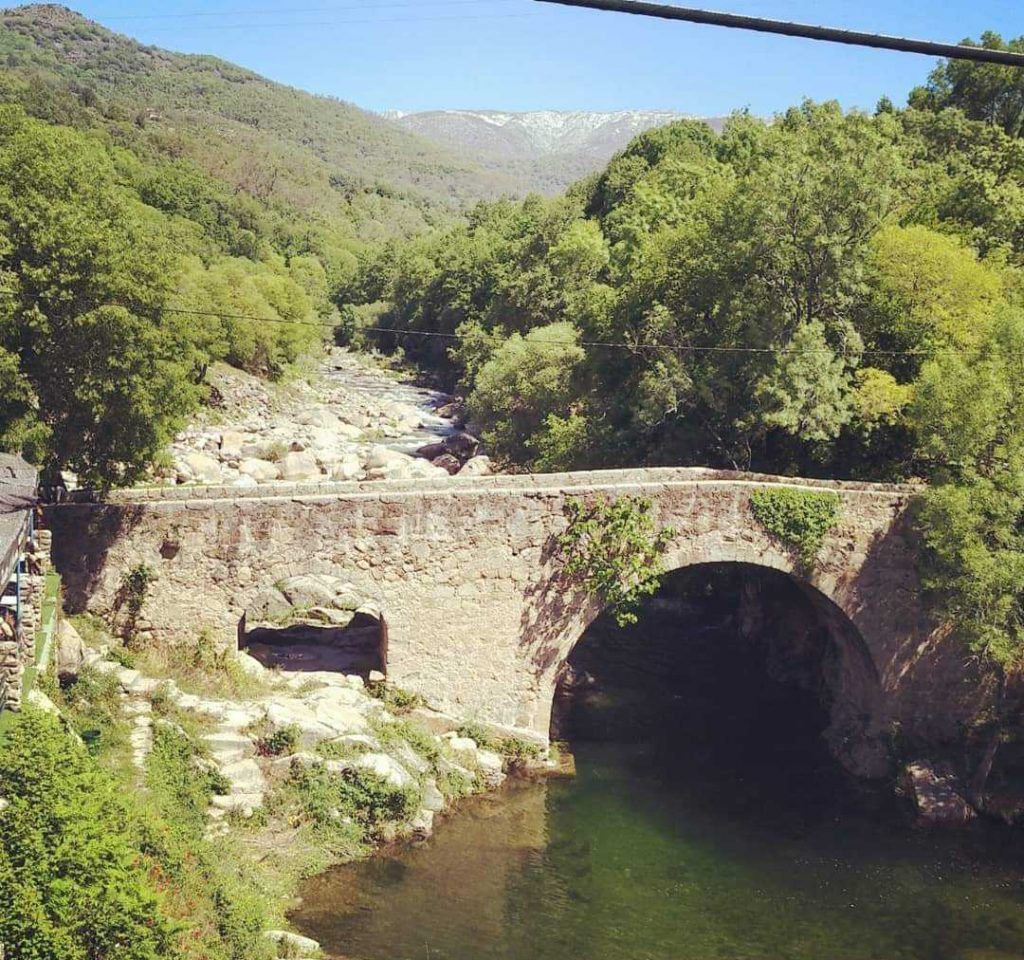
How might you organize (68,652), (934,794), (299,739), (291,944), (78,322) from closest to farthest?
(291,944), (68,652), (78,322), (299,739), (934,794)

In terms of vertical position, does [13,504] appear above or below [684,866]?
above

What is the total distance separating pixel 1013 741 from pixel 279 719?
14.6m

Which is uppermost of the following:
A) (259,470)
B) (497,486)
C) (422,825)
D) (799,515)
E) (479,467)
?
(497,486)

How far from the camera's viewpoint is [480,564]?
19984 millimetres

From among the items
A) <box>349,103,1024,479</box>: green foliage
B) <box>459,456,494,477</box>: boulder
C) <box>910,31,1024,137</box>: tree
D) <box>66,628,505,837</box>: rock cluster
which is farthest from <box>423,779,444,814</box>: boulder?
<box>910,31,1024,137</box>: tree

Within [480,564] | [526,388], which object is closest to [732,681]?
[480,564]

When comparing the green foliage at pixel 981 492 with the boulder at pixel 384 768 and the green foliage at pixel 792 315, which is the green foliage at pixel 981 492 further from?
the boulder at pixel 384 768

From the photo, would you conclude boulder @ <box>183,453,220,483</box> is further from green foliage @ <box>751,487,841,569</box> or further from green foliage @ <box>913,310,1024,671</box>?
green foliage @ <box>913,310,1024,671</box>

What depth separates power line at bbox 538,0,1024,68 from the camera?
14.1 ft

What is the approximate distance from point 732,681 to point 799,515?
6.99m

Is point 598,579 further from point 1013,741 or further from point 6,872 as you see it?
point 6,872

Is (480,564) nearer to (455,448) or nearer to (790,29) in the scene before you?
(790,29)

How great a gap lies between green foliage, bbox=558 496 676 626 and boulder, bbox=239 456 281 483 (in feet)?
54.4

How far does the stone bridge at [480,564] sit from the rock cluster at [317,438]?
6.82m
